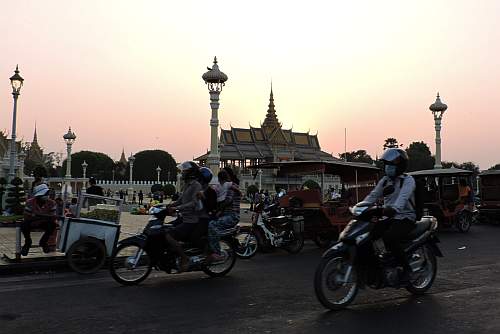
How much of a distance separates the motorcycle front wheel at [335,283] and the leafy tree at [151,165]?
79.5 m

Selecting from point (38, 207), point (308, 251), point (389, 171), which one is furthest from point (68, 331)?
point (308, 251)

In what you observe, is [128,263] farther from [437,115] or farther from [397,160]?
[437,115]

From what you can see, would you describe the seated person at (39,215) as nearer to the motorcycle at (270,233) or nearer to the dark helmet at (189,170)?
the dark helmet at (189,170)

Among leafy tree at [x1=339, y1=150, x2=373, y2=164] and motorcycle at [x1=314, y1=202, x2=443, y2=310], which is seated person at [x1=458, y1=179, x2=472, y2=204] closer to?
motorcycle at [x1=314, y1=202, x2=443, y2=310]

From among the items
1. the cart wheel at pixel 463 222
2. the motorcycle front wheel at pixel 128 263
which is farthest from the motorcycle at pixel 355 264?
the cart wheel at pixel 463 222

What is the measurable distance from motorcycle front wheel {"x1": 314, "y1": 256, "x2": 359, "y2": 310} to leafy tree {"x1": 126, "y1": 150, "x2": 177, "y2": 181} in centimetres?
7953

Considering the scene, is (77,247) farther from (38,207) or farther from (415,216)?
(415,216)

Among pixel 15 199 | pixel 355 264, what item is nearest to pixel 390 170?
pixel 355 264

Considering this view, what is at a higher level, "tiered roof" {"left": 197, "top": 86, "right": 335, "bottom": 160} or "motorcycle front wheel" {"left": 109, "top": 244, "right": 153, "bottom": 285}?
"tiered roof" {"left": 197, "top": 86, "right": 335, "bottom": 160}

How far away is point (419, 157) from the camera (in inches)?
3081

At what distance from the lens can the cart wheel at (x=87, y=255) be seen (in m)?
8.15

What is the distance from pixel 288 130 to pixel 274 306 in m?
72.0

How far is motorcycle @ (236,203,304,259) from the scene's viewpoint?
10.0 m

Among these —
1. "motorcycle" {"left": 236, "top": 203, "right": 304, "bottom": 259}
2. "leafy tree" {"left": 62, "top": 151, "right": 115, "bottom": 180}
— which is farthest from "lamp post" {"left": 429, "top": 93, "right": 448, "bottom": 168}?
"leafy tree" {"left": 62, "top": 151, "right": 115, "bottom": 180}
